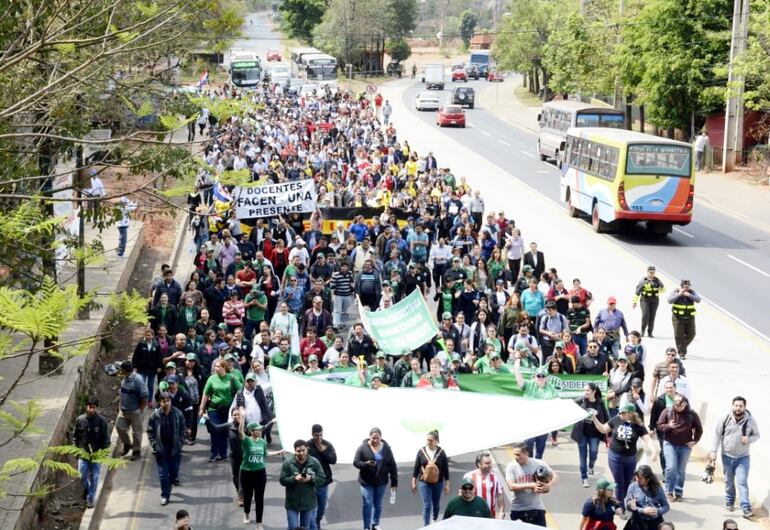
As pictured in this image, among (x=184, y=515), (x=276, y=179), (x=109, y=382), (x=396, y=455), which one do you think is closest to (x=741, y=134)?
(x=276, y=179)

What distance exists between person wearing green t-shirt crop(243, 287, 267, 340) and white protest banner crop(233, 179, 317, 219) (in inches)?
201

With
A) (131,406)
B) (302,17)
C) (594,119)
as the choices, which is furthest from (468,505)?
(302,17)

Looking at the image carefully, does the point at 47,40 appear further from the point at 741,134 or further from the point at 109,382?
the point at 741,134

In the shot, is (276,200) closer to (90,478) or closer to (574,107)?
(90,478)

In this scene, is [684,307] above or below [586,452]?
above

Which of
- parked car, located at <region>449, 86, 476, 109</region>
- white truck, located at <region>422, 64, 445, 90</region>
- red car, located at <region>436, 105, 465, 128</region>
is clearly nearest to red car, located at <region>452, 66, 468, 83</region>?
white truck, located at <region>422, 64, 445, 90</region>

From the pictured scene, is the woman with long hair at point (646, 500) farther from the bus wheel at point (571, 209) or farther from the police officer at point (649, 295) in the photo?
the bus wheel at point (571, 209)

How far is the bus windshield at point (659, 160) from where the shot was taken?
1183 inches

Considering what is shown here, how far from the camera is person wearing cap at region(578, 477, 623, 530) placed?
11.6 metres

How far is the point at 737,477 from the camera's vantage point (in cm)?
1367

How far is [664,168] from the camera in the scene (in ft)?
98.8

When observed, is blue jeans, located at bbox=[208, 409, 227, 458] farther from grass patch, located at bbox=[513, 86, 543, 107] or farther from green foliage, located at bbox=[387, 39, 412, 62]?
green foliage, located at bbox=[387, 39, 412, 62]

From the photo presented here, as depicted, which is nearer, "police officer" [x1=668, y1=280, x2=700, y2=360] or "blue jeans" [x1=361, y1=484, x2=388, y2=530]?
"blue jeans" [x1=361, y1=484, x2=388, y2=530]

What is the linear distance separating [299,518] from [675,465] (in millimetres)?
4415
